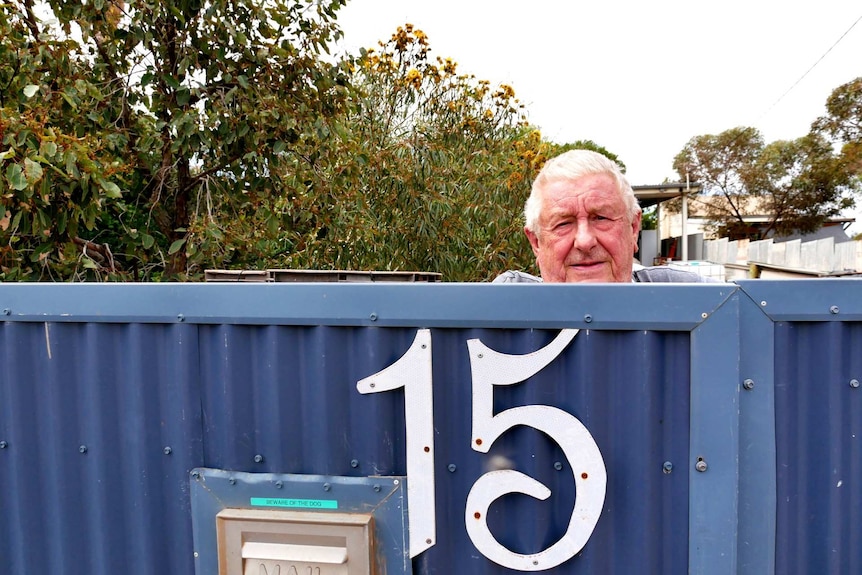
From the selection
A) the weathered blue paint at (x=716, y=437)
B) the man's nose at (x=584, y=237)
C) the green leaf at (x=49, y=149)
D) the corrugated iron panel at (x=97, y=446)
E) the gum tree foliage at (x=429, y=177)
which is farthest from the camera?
the gum tree foliage at (x=429, y=177)

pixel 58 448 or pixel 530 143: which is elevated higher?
pixel 530 143

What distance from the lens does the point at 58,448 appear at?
1.89 meters

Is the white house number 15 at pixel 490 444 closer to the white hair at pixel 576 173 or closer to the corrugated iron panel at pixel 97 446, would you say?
the corrugated iron panel at pixel 97 446

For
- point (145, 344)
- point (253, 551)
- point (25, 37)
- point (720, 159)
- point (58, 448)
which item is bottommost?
point (253, 551)

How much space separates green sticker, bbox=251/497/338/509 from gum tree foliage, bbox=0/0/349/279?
239 cm

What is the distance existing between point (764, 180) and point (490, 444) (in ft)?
115

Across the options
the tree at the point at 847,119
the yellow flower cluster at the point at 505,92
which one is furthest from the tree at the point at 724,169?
the yellow flower cluster at the point at 505,92

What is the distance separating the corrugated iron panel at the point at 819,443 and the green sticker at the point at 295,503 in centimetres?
113

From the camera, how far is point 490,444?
1661mm

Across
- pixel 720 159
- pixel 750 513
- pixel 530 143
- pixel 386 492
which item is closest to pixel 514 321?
pixel 386 492

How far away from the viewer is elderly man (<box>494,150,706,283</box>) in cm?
240

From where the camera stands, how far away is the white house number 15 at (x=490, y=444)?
1.63 meters

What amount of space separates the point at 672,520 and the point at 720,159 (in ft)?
120

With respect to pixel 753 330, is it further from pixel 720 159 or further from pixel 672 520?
pixel 720 159
